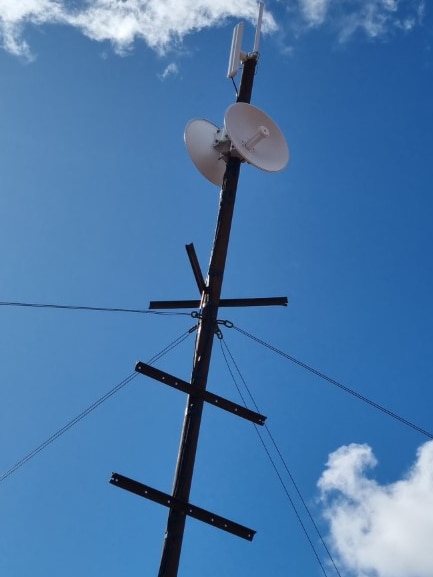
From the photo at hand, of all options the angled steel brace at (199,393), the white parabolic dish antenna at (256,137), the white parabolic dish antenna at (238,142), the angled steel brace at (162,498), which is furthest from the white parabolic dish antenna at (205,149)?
the angled steel brace at (162,498)

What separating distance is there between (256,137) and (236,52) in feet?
8.95

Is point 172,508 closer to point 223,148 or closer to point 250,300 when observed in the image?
point 250,300

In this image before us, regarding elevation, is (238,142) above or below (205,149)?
below

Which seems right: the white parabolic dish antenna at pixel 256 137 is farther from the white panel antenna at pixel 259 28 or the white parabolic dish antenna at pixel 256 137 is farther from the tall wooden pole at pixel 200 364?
the white panel antenna at pixel 259 28

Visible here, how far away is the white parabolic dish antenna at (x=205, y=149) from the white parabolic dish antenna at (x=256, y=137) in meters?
0.77

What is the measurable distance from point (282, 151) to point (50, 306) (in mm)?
5162

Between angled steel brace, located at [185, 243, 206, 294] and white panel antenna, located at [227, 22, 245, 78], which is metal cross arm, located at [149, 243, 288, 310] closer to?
angled steel brace, located at [185, 243, 206, 294]

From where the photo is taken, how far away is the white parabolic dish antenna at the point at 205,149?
39.9 feet

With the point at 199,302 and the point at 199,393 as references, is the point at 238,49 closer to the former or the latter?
the point at 199,302

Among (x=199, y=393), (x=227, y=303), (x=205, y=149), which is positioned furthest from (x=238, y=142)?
(x=199, y=393)

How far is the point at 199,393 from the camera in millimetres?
8773

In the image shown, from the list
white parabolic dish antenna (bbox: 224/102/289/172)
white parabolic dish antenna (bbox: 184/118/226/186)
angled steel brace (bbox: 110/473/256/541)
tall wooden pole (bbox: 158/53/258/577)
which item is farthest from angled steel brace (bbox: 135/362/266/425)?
white parabolic dish antenna (bbox: 184/118/226/186)

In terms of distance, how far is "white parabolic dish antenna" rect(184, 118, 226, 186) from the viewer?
479 inches

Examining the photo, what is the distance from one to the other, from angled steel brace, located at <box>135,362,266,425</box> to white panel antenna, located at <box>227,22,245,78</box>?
6.83 meters
